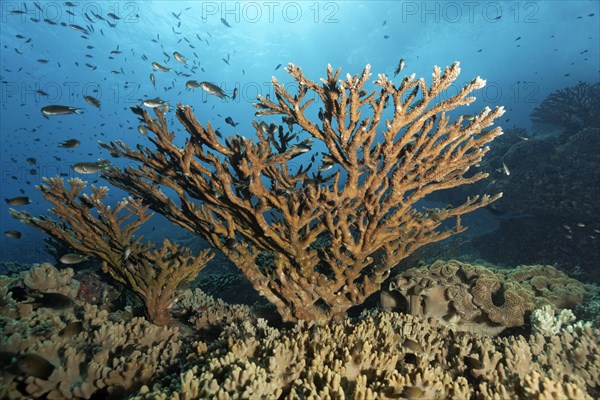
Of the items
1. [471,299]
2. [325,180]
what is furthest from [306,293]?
[471,299]

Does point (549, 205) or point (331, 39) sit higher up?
point (331, 39)

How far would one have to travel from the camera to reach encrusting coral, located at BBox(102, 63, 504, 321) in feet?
9.52

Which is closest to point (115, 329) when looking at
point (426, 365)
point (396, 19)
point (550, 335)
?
point (426, 365)

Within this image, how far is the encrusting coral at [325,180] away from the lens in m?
2.90

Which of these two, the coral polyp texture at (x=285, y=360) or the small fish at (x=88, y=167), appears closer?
the coral polyp texture at (x=285, y=360)

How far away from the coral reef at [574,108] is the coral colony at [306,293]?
14939 millimetres

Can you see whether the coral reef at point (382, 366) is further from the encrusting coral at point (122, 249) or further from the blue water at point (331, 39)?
the blue water at point (331, 39)

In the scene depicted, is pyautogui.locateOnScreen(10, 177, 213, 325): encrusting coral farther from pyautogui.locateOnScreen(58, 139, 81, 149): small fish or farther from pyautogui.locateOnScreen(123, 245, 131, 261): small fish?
pyautogui.locateOnScreen(58, 139, 81, 149): small fish

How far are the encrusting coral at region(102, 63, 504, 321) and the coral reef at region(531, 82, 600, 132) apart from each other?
636 inches

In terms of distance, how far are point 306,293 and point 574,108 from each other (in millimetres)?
19665

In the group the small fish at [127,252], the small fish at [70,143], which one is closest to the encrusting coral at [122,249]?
the small fish at [127,252]

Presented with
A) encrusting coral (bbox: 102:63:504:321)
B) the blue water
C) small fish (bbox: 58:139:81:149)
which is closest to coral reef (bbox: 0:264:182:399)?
encrusting coral (bbox: 102:63:504:321)

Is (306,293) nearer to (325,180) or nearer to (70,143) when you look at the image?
(325,180)

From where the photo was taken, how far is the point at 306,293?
12.8ft
